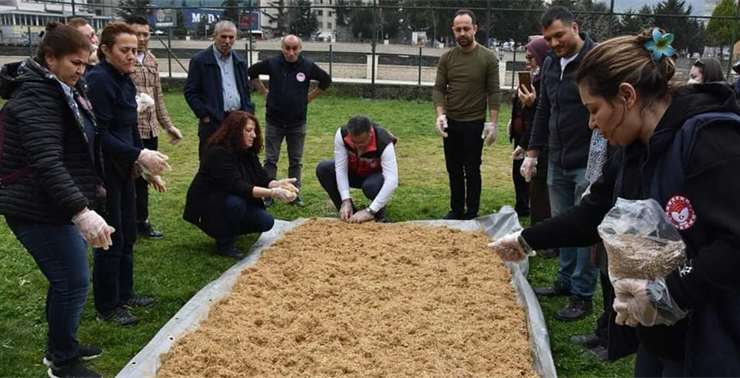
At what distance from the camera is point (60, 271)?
2990 millimetres

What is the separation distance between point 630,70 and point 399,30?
647 inches

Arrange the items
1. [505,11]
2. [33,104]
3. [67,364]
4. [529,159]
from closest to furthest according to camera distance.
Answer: [33,104] < [67,364] < [529,159] < [505,11]

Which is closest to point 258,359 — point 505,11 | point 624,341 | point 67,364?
point 67,364

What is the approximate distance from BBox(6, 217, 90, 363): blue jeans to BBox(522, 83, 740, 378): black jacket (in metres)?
2.43

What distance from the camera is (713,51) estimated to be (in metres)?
15.1

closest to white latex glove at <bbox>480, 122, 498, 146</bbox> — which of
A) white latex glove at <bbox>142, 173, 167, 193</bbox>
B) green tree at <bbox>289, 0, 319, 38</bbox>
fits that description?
white latex glove at <bbox>142, 173, 167, 193</bbox>

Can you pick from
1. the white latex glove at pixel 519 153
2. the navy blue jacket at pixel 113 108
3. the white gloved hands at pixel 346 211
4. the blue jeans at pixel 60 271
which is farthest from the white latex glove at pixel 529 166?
the blue jeans at pixel 60 271

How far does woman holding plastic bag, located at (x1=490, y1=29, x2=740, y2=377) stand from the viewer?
1.54 metres

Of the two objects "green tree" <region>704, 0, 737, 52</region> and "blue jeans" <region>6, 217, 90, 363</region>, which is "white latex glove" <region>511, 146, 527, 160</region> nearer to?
"blue jeans" <region>6, 217, 90, 363</region>

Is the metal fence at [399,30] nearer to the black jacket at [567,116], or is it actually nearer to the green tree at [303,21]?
the green tree at [303,21]

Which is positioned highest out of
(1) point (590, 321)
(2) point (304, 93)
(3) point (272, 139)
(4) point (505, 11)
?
(4) point (505, 11)

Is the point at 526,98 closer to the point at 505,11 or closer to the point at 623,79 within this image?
the point at 623,79

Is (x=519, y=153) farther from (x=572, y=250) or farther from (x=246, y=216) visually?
(x=246, y=216)

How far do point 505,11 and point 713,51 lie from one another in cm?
495
